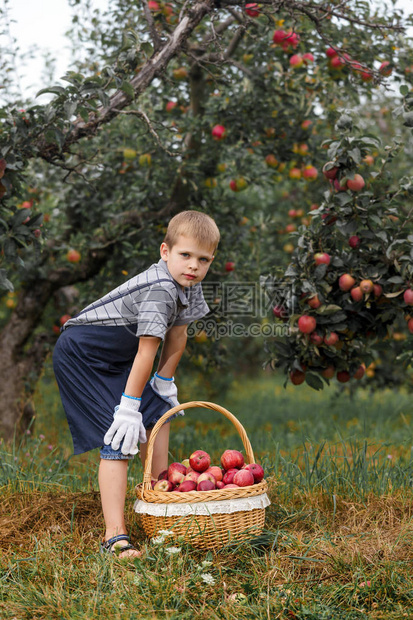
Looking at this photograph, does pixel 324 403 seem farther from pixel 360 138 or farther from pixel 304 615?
pixel 304 615

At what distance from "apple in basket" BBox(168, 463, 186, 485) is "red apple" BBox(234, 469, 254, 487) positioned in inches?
8.9

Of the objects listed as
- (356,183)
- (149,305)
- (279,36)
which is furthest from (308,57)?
(149,305)

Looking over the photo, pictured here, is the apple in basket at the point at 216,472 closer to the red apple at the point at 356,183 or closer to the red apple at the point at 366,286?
the red apple at the point at 366,286

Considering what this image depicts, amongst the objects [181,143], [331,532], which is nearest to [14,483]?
[331,532]

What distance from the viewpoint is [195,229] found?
7.57 feet

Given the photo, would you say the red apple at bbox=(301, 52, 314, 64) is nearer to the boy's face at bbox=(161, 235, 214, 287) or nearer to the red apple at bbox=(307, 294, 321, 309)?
the red apple at bbox=(307, 294, 321, 309)

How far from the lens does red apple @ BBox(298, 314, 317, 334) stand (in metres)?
2.95

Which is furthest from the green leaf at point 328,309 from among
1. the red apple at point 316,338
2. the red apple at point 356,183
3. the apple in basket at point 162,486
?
the apple in basket at point 162,486

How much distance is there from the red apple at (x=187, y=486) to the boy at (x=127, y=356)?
0.75 feet

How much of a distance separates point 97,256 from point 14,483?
6.44 ft

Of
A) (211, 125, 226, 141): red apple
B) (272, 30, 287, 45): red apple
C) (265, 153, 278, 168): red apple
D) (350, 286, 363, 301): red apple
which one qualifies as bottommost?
(350, 286, 363, 301): red apple

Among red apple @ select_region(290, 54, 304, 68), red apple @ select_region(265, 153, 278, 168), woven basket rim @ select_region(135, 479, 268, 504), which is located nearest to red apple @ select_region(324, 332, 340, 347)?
woven basket rim @ select_region(135, 479, 268, 504)

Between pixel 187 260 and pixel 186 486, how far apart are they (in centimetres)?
86

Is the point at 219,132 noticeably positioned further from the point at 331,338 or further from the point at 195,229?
Result: the point at 195,229
